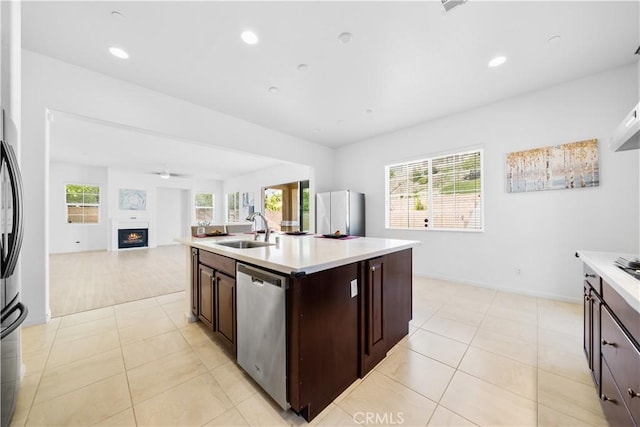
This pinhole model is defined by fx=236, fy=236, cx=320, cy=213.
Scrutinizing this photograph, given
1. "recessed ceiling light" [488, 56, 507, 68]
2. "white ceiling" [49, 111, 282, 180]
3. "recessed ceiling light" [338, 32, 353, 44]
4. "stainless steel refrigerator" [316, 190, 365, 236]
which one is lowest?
"stainless steel refrigerator" [316, 190, 365, 236]

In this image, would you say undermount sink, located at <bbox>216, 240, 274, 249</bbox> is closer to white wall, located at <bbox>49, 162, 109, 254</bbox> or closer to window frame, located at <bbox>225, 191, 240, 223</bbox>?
window frame, located at <bbox>225, 191, 240, 223</bbox>

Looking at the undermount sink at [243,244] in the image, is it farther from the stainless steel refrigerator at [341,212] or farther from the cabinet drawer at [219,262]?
the stainless steel refrigerator at [341,212]

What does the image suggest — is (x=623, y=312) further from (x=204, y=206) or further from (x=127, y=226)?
(x=204, y=206)

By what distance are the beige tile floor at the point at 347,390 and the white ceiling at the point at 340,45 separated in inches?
108

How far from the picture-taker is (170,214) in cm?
922

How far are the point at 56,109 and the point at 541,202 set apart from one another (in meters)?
5.79

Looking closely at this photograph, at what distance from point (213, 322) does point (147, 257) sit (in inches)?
224

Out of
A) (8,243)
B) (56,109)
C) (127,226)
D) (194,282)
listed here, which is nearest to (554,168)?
(194,282)

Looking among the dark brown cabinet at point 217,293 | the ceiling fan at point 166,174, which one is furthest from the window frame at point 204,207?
the dark brown cabinet at point 217,293

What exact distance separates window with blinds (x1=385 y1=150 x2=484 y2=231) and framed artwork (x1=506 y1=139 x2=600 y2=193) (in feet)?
1.47

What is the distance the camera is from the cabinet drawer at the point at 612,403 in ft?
3.24

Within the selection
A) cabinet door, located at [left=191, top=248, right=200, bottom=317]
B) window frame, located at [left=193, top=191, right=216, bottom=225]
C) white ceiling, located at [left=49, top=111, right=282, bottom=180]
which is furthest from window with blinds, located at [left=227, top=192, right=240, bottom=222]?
cabinet door, located at [left=191, top=248, right=200, bottom=317]

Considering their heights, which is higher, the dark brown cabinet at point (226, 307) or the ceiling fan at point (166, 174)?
the ceiling fan at point (166, 174)

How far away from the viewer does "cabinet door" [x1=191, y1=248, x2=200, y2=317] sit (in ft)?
7.71
